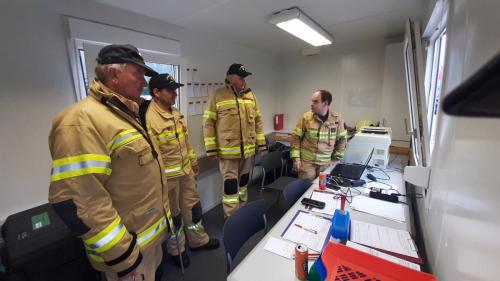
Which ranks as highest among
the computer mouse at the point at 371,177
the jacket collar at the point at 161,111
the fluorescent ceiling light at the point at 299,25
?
the fluorescent ceiling light at the point at 299,25

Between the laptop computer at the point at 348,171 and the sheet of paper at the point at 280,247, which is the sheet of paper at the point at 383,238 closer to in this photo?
the sheet of paper at the point at 280,247

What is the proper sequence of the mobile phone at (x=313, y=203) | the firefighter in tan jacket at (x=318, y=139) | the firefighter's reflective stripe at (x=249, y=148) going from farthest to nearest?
the firefighter's reflective stripe at (x=249, y=148)
the firefighter in tan jacket at (x=318, y=139)
the mobile phone at (x=313, y=203)

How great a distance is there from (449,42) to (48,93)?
2612mm

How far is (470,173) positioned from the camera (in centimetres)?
68

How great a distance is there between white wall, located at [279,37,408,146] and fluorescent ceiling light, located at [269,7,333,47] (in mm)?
931

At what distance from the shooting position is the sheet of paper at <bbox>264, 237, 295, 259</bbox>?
118 centimetres

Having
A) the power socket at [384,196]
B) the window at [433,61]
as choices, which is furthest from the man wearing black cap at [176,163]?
the window at [433,61]

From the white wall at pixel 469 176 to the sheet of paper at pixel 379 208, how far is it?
450 millimetres

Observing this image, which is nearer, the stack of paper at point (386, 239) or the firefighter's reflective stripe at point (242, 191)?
the stack of paper at point (386, 239)

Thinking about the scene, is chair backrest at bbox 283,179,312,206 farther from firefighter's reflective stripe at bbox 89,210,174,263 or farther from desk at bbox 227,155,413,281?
firefighter's reflective stripe at bbox 89,210,174,263

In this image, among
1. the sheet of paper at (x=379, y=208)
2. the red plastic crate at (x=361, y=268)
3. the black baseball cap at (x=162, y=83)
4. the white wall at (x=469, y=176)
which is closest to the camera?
the white wall at (x=469, y=176)

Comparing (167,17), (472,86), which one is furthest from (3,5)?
(472,86)

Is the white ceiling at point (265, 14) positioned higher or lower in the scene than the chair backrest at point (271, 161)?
higher

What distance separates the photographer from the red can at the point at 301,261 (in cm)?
98
